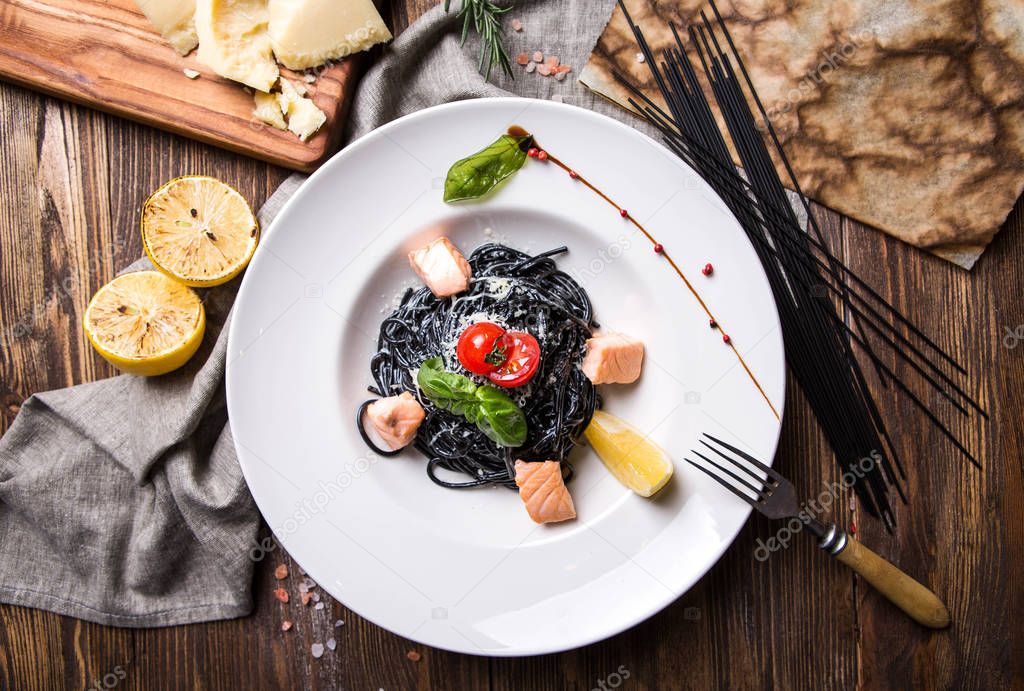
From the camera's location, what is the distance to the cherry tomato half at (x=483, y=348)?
3.06m

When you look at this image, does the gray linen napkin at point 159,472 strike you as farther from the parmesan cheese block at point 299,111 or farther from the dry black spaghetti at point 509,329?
the dry black spaghetti at point 509,329

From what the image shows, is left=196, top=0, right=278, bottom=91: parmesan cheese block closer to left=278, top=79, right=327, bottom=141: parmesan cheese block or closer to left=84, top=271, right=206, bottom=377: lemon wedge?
left=278, top=79, right=327, bottom=141: parmesan cheese block

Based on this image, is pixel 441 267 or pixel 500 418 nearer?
pixel 500 418

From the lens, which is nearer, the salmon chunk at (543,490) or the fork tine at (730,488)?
the fork tine at (730,488)

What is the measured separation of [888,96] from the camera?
353cm

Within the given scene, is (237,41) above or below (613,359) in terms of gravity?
below

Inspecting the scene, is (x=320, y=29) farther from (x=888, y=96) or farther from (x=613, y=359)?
(x=888, y=96)

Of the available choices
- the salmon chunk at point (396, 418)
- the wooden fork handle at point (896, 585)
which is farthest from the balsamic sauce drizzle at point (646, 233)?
the salmon chunk at point (396, 418)

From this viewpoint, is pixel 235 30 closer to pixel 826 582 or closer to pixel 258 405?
pixel 258 405

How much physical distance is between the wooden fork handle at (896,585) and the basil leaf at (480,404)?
1.61m

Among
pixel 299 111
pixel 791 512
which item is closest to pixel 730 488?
pixel 791 512

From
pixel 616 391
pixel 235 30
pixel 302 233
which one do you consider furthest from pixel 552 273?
pixel 235 30

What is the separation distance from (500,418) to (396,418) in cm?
54

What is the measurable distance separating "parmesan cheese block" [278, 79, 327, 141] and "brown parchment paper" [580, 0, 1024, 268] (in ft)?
4.92
